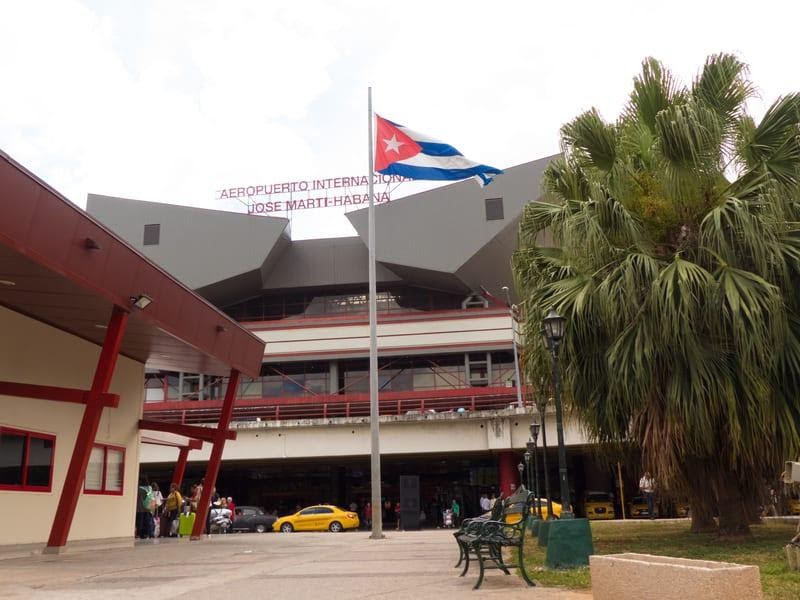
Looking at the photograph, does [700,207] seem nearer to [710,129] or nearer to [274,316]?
[710,129]

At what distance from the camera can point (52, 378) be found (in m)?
17.3

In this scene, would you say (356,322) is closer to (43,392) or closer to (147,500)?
(147,500)

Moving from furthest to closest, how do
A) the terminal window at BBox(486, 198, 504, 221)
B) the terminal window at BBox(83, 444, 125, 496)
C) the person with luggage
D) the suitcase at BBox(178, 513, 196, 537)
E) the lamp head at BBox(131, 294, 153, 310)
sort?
the terminal window at BBox(486, 198, 504, 221)
the suitcase at BBox(178, 513, 196, 537)
the person with luggage
the terminal window at BBox(83, 444, 125, 496)
the lamp head at BBox(131, 294, 153, 310)

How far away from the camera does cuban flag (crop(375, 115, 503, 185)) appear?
24.2 m

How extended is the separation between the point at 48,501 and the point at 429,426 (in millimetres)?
23968

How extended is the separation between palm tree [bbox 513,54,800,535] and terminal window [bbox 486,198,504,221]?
33.1 m

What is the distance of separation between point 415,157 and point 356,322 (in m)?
25.9

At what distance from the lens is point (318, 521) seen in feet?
118

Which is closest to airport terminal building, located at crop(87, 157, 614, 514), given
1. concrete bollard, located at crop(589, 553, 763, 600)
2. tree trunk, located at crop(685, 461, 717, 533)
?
tree trunk, located at crop(685, 461, 717, 533)

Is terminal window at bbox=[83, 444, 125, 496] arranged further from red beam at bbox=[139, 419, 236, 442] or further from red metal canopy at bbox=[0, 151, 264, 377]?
red metal canopy at bbox=[0, 151, 264, 377]

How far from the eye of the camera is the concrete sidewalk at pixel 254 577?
28.3 feet

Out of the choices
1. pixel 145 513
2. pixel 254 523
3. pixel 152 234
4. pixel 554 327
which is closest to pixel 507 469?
pixel 254 523

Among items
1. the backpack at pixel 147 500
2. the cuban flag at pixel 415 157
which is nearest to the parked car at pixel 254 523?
the backpack at pixel 147 500

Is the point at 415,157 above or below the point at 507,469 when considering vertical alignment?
above
